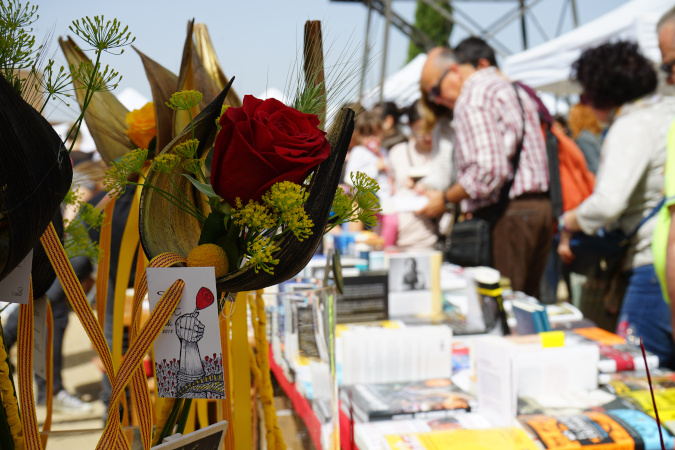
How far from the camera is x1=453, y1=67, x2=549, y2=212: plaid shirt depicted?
Result: 2381mm

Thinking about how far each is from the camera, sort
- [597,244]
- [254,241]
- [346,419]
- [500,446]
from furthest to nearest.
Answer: [597,244], [346,419], [500,446], [254,241]

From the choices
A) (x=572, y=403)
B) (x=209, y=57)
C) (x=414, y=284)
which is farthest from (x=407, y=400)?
(x=414, y=284)

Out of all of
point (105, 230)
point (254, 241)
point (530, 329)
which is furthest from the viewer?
point (530, 329)

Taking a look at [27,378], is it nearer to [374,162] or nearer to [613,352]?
[613,352]

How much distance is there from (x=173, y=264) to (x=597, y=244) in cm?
235

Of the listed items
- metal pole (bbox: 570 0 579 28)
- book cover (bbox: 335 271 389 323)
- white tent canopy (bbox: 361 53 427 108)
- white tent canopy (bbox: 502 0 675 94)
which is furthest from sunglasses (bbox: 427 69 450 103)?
metal pole (bbox: 570 0 579 28)

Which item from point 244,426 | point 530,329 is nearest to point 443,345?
point 530,329

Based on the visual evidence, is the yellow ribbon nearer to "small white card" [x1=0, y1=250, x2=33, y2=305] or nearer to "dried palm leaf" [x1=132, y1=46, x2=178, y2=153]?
"dried palm leaf" [x1=132, y1=46, x2=178, y2=153]

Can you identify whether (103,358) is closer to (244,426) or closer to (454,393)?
Answer: (244,426)

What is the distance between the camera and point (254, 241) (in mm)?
467

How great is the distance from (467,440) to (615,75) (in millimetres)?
1851

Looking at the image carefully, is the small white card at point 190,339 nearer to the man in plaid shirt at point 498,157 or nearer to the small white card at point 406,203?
the man in plaid shirt at point 498,157

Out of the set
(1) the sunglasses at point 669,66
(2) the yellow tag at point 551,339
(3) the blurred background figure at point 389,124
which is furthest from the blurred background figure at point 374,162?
(2) the yellow tag at point 551,339

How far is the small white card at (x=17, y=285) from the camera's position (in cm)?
49
